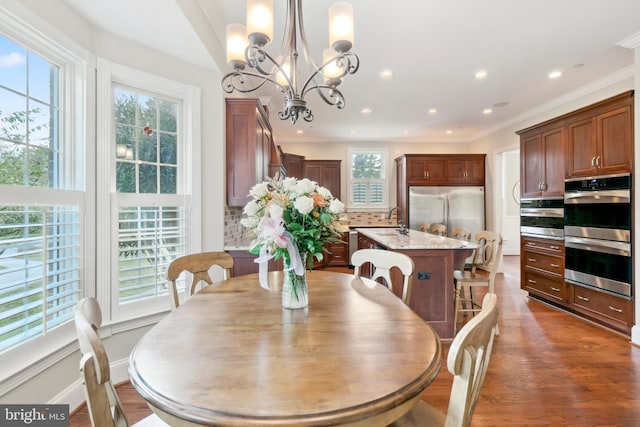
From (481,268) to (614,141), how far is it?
1.78m

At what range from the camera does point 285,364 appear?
873mm

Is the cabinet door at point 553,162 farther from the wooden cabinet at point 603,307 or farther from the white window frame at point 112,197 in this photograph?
the white window frame at point 112,197

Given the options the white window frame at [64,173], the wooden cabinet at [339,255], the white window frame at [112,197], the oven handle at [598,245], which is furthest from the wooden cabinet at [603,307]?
the white window frame at [64,173]

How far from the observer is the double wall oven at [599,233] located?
2.82m

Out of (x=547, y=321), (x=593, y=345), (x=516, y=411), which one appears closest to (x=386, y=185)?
(x=547, y=321)

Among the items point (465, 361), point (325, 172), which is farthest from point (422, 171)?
point (465, 361)

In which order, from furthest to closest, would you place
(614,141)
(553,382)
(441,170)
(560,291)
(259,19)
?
(441,170) → (560,291) → (614,141) → (553,382) → (259,19)

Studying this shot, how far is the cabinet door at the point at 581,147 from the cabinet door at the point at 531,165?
42cm

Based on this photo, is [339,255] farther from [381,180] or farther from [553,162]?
[553,162]

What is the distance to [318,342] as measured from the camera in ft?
3.34

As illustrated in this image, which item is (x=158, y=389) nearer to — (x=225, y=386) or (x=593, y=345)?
(x=225, y=386)

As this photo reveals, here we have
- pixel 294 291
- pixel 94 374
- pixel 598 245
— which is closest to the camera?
pixel 94 374

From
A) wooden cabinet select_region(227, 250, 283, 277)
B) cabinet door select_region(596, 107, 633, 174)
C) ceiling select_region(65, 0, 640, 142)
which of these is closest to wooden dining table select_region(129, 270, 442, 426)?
wooden cabinet select_region(227, 250, 283, 277)

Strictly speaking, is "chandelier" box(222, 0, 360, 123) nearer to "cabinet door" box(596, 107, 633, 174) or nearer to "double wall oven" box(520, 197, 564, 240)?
"cabinet door" box(596, 107, 633, 174)
